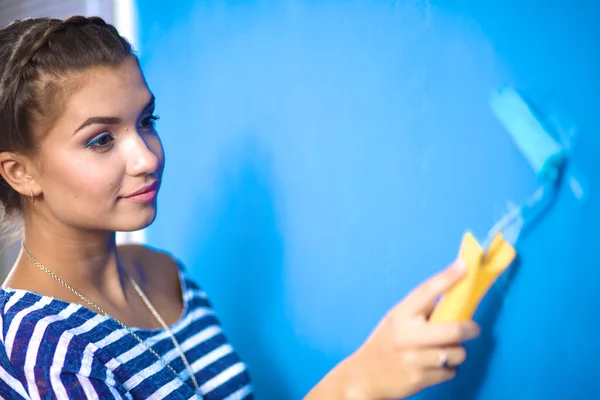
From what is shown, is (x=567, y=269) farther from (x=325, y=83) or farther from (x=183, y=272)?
A: (x=183, y=272)

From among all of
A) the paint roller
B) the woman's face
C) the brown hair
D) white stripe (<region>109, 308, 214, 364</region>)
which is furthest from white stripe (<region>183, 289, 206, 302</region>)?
the paint roller

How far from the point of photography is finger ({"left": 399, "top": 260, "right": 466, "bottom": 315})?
57 cm

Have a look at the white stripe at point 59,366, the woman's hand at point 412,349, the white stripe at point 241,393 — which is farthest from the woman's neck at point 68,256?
the woman's hand at point 412,349

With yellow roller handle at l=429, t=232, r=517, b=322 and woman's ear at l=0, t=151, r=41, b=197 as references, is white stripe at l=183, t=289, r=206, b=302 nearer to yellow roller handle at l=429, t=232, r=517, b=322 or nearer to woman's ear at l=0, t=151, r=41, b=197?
woman's ear at l=0, t=151, r=41, b=197

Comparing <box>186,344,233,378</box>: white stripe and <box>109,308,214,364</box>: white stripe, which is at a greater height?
<box>109,308,214,364</box>: white stripe

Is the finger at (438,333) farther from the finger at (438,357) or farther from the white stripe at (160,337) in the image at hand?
the white stripe at (160,337)

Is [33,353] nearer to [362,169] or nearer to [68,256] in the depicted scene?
[68,256]

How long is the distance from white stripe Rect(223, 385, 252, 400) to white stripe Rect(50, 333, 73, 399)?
10.0 inches

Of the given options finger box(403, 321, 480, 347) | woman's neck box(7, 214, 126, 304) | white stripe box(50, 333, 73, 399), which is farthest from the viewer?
woman's neck box(7, 214, 126, 304)

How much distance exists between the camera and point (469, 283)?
564mm

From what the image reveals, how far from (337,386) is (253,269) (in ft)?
1.47

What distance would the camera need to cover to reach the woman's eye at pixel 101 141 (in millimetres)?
777

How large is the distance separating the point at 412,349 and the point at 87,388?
40 cm

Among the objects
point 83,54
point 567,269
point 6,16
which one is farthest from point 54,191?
point 6,16
